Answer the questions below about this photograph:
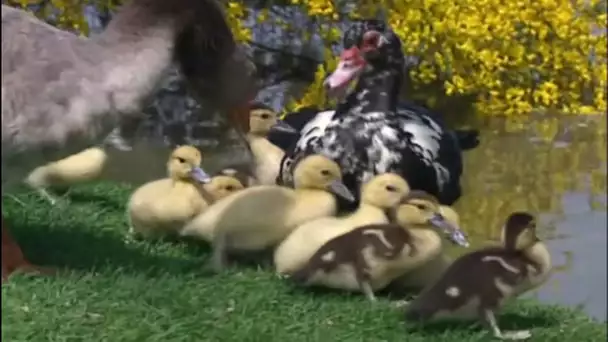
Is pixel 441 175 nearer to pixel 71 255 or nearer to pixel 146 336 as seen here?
pixel 71 255

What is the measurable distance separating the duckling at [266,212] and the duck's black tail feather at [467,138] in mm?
637

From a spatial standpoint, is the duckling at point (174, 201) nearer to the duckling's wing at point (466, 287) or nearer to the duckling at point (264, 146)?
the duckling at point (264, 146)

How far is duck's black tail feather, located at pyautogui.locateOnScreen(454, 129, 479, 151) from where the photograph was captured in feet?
9.14

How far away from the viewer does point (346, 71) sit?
2.42m

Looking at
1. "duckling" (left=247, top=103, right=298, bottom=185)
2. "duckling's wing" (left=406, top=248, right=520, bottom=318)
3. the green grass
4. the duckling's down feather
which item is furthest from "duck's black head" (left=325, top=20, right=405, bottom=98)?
"duckling's wing" (left=406, top=248, right=520, bottom=318)

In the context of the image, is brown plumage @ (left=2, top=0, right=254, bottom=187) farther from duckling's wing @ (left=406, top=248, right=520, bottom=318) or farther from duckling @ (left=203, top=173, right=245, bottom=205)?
duckling's wing @ (left=406, top=248, right=520, bottom=318)

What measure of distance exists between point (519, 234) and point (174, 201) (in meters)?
0.76

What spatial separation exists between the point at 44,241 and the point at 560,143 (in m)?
1.83

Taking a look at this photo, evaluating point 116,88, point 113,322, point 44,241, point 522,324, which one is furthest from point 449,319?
point 44,241

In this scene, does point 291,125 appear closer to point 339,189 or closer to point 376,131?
point 376,131

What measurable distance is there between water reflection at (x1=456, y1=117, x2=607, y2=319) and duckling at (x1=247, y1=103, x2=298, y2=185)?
0.47 m

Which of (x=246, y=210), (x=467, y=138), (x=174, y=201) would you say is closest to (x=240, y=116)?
(x=246, y=210)

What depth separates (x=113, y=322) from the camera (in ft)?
5.53

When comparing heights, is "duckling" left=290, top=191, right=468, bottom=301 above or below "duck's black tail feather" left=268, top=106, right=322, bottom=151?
above
